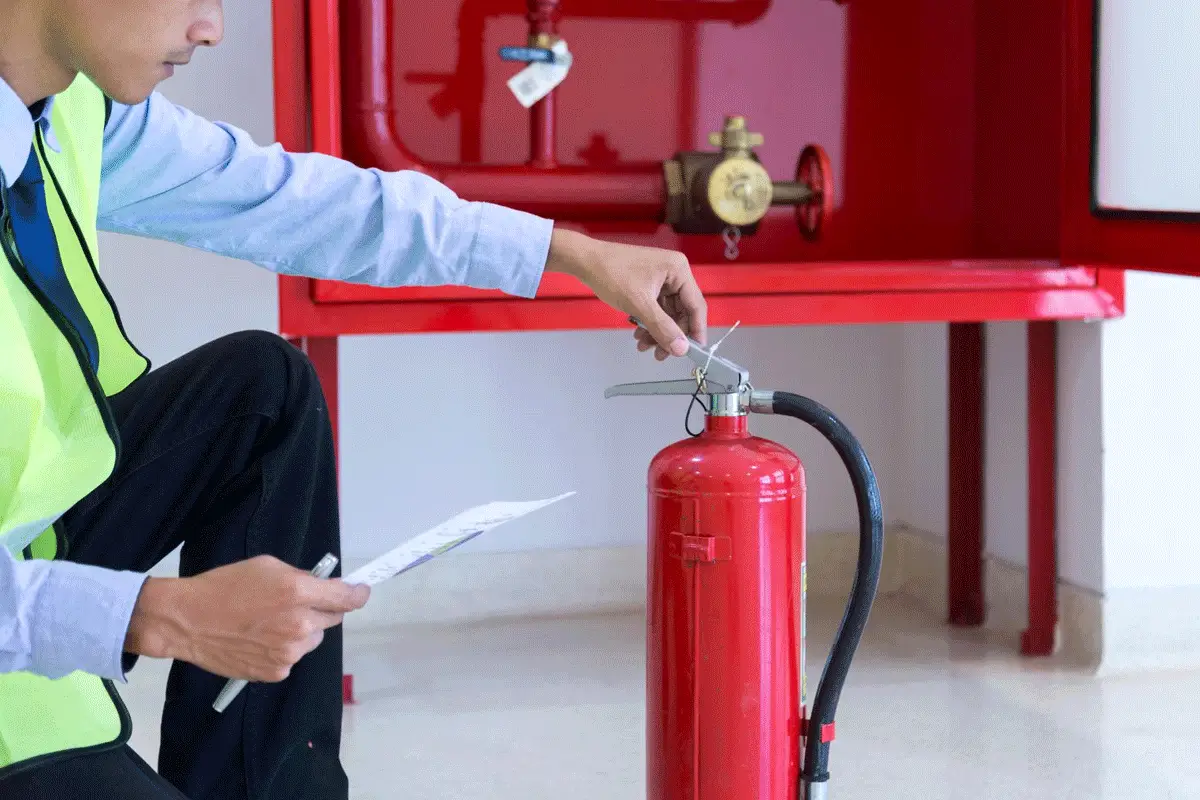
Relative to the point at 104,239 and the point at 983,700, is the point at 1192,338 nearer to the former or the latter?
the point at 983,700

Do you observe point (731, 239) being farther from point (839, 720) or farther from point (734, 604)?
point (734, 604)

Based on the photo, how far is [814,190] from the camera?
192 cm

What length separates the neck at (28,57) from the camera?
946 millimetres

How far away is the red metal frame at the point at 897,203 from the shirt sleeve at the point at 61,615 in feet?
2.69

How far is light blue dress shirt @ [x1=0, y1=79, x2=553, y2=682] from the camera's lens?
119cm

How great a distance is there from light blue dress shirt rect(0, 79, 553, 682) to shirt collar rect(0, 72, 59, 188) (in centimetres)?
16

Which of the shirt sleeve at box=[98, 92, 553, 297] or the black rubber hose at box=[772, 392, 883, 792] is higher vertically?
the shirt sleeve at box=[98, 92, 553, 297]

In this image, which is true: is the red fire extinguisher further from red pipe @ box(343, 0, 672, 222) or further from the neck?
red pipe @ box(343, 0, 672, 222)

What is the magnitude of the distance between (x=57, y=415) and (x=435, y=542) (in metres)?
0.31

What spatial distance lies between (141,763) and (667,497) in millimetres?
465

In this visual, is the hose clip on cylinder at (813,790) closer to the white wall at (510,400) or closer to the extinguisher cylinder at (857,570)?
the extinguisher cylinder at (857,570)

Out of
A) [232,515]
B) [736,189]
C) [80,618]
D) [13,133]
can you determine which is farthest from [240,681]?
[736,189]

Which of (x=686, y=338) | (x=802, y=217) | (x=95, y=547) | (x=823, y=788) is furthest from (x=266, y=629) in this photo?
(x=802, y=217)

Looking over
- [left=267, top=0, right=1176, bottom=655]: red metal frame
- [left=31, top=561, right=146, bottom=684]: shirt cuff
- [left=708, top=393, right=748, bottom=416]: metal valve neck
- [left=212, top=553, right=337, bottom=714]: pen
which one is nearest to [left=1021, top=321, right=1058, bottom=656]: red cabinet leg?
[left=267, top=0, right=1176, bottom=655]: red metal frame
